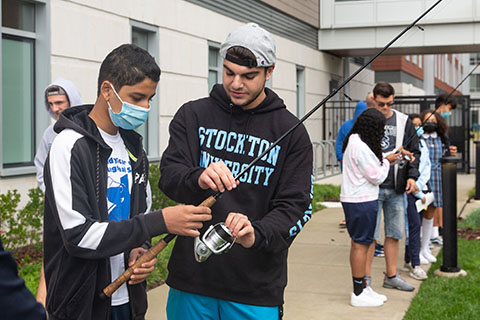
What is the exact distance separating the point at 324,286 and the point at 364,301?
2.71 feet

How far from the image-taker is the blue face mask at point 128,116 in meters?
2.83

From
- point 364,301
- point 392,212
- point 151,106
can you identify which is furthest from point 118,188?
point 151,106

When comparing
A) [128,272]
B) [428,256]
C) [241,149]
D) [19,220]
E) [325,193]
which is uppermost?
[241,149]

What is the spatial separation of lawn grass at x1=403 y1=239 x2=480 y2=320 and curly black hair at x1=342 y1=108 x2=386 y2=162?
138 centimetres

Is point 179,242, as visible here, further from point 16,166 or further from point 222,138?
point 16,166

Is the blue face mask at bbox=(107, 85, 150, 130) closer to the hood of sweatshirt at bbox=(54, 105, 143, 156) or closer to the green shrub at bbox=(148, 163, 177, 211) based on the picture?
the hood of sweatshirt at bbox=(54, 105, 143, 156)

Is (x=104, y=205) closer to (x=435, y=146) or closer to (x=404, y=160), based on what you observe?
(x=404, y=160)

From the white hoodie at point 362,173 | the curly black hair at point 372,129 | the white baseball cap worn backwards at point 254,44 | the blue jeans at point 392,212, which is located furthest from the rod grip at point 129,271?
the blue jeans at point 392,212

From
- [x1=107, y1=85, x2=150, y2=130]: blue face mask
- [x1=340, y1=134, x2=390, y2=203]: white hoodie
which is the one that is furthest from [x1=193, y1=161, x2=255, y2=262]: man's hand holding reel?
[x1=340, y1=134, x2=390, y2=203]: white hoodie

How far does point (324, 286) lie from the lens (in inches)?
277

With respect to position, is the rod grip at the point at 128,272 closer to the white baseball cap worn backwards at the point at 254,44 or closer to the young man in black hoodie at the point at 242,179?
the young man in black hoodie at the point at 242,179

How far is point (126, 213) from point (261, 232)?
0.60 m

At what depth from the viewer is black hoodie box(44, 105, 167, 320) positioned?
2.54m

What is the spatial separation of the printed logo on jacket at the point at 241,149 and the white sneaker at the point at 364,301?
3.66m
